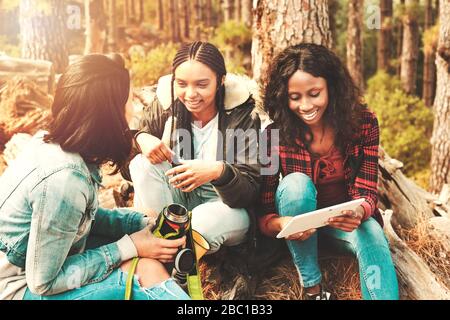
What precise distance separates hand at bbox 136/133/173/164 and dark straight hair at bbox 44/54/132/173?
0.97ft

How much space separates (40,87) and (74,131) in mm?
1105

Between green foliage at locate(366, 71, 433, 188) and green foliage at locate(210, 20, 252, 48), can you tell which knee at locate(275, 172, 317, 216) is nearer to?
green foliage at locate(210, 20, 252, 48)

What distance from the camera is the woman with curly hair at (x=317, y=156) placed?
1.74 meters

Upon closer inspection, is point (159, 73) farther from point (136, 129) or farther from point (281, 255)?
point (281, 255)

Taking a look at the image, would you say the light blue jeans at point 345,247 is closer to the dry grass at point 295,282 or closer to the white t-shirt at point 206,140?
the dry grass at point 295,282

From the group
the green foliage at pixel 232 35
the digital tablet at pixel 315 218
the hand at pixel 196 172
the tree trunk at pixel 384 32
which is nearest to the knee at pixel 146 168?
the hand at pixel 196 172

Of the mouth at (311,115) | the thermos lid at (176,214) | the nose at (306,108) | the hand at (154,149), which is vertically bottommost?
the thermos lid at (176,214)

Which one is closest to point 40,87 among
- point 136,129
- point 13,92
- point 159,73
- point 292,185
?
point 13,92

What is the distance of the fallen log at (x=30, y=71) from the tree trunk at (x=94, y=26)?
0.63 ft

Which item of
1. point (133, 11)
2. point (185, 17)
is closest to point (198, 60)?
point (185, 17)

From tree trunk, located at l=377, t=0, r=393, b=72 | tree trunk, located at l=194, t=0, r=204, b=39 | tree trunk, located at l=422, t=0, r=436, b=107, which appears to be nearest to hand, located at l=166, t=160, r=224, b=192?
tree trunk, located at l=194, t=0, r=204, b=39

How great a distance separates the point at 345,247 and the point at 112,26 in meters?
1.83
